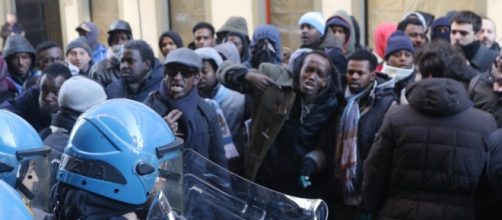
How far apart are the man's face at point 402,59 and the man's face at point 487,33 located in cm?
136

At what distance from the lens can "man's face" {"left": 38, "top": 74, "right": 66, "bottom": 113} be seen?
16.9ft

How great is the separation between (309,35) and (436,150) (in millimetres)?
2960

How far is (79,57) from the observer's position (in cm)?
745

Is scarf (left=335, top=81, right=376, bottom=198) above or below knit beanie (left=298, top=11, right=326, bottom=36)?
below

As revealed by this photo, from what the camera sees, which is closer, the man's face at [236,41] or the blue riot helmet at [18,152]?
the blue riot helmet at [18,152]

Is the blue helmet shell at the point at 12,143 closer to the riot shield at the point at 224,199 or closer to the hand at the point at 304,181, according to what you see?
the riot shield at the point at 224,199

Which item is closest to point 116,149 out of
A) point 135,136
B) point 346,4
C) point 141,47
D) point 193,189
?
point 135,136

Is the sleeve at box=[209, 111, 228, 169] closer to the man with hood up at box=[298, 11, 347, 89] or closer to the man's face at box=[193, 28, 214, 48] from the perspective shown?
the man with hood up at box=[298, 11, 347, 89]

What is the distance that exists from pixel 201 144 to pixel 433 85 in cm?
127

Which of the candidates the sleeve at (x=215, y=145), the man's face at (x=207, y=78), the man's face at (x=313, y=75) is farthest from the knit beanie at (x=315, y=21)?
the sleeve at (x=215, y=145)

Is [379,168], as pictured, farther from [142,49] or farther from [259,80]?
[142,49]

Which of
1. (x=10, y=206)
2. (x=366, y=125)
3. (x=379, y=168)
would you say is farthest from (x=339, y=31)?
(x=10, y=206)

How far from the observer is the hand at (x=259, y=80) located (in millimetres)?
4840

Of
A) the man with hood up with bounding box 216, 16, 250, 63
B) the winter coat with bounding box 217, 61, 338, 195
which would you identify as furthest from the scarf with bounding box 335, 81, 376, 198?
the man with hood up with bounding box 216, 16, 250, 63
